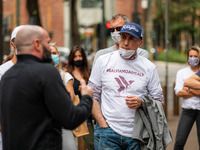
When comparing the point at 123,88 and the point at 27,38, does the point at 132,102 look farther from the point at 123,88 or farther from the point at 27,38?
the point at 27,38

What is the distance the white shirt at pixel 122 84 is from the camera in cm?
447

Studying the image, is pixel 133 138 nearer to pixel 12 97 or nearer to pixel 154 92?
pixel 154 92

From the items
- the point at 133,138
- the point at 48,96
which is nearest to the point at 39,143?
the point at 48,96

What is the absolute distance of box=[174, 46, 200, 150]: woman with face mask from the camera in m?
7.20

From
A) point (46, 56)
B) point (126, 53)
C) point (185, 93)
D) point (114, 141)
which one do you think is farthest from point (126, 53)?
point (185, 93)

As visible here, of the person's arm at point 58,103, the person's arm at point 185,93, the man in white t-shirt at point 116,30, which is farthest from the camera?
the person's arm at point 185,93

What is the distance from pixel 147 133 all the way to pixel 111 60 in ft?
2.57

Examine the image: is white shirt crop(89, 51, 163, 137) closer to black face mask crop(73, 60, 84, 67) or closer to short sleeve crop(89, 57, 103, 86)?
short sleeve crop(89, 57, 103, 86)

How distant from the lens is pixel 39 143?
10.8 ft

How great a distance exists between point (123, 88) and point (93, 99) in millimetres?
403

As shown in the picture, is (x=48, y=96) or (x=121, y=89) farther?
(x=121, y=89)

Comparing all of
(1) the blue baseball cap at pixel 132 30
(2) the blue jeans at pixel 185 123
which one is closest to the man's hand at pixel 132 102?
(1) the blue baseball cap at pixel 132 30

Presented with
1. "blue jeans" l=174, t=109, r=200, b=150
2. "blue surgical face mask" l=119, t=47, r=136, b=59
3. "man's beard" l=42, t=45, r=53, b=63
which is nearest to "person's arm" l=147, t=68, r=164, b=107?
"blue surgical face mask" l=119, t=47, r=136, b=59

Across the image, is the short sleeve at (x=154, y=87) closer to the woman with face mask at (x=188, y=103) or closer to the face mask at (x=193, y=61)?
the woman with face mask at (x=188, y=103)
